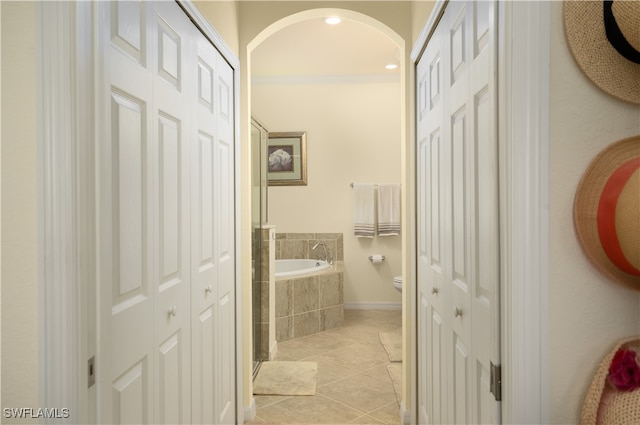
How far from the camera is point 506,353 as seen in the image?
106 centimetres

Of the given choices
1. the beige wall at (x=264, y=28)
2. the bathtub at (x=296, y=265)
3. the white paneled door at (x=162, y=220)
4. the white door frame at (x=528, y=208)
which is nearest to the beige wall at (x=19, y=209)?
the white paneled door at (x=162, y=220)

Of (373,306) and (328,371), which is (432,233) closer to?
(328,371)

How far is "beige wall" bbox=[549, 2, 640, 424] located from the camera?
39.1 inches

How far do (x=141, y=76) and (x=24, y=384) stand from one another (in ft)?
2.95

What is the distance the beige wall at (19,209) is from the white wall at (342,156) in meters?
4.57

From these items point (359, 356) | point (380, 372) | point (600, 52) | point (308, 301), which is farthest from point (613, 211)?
point (308, 301)

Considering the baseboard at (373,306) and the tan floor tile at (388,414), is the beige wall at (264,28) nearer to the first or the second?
the tan floor tile at (388,414)

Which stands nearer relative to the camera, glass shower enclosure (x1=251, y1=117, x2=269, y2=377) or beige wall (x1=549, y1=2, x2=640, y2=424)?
beige wall (x1=549, y1=2, x2=640, y2=424)

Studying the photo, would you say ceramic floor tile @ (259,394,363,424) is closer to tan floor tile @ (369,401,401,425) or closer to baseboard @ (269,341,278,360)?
tan floor tile @ (369,401,401,425)

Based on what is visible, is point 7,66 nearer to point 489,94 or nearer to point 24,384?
point 24,384

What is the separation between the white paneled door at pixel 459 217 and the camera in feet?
4.07

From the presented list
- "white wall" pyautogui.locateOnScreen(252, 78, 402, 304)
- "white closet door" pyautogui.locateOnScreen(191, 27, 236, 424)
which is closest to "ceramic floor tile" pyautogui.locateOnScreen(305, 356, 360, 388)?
"white closet door" pyautogui.locateOnScreen(191, 27, 236, 424)

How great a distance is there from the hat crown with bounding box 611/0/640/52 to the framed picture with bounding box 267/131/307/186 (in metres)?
4.64

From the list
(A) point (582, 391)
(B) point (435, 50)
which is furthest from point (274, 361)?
(A) point (582, 391)
